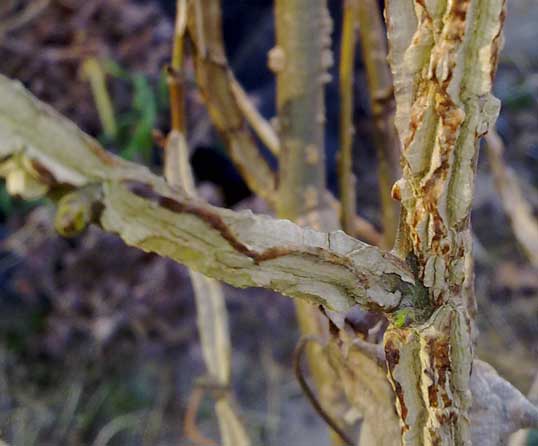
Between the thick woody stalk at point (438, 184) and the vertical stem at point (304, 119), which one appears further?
the vertical stem at point (304, 119)

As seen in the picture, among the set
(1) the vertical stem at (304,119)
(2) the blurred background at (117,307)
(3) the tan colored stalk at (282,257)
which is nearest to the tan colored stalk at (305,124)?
(1) the vertical stem at (304,119)

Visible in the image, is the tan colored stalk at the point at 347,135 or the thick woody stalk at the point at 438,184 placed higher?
the tan colored stalk at the point at 347,135

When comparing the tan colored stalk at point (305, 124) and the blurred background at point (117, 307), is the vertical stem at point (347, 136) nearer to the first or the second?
the tan colored stalk at point (305, 124)

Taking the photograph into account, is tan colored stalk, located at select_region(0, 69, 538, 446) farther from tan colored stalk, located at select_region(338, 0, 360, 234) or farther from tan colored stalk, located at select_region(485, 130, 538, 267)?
tan colored stalk, located at select_region(485, 130, 538, 267)

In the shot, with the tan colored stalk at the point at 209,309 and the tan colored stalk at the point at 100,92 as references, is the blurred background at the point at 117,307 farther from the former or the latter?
the tan colored stalk at the point at 209,309

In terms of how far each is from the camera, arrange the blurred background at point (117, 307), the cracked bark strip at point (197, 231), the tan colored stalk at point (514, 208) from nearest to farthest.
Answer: the cracked bark strip at point (197, 231)
the tan colored stalk at point (514, 208)
the blurred background at point (117, 307)

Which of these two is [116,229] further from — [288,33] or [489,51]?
[288,33]

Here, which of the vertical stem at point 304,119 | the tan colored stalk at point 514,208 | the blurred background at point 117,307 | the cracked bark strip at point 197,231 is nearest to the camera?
the cracked bark strip at point 197,231

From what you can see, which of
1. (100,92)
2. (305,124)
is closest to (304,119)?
(305,124)
